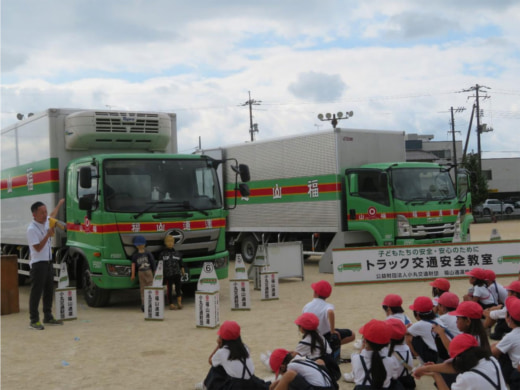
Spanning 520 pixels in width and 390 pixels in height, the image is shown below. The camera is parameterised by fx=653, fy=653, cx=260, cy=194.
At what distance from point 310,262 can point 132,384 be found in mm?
15250

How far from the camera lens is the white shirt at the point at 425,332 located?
716cm

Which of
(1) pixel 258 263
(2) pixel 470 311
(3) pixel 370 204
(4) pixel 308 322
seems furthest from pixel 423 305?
(3) pixel 370 204

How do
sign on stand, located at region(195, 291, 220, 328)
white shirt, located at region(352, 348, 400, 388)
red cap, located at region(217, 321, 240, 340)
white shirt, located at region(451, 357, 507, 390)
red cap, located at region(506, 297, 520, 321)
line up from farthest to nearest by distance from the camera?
sign on stand, located at region(195, 291, 220, 328) < red cap, located at region(506, 297, 520, 321) < red cap, located at region(217, 321, 240, 340) < white shirt, located at region(352, 348, 400, 388) < white shirt, located at region(451, 357, 507, 390)

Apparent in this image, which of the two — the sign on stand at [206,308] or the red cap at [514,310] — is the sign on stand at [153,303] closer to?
the sign on stand at [206,308]

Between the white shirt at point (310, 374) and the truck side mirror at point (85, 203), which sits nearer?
the white shirt at point (310, 374)

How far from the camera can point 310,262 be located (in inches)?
877

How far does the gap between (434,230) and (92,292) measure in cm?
909

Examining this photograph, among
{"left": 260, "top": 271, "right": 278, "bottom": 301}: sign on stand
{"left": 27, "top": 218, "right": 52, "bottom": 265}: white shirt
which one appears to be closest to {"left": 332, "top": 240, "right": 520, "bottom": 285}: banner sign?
{"left": 260, "top": 271, "right": 278, "bottom": 301}: sign on stand

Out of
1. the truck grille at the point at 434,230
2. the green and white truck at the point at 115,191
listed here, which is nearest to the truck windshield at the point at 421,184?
the truck grille at the point at 434,230

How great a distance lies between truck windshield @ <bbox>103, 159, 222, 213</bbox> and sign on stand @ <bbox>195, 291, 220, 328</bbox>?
2.50 meters

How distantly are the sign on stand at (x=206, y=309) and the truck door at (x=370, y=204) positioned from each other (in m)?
7.65

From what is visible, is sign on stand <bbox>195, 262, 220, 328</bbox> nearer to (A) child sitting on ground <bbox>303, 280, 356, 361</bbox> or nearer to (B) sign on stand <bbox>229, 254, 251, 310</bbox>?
Result: (B) sign on stand <bbox>229, 254, 251, 310</bbox>

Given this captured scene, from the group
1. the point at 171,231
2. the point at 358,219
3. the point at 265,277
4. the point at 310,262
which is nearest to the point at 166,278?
the point at 171,231

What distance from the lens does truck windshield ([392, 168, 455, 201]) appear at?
17.3 m
